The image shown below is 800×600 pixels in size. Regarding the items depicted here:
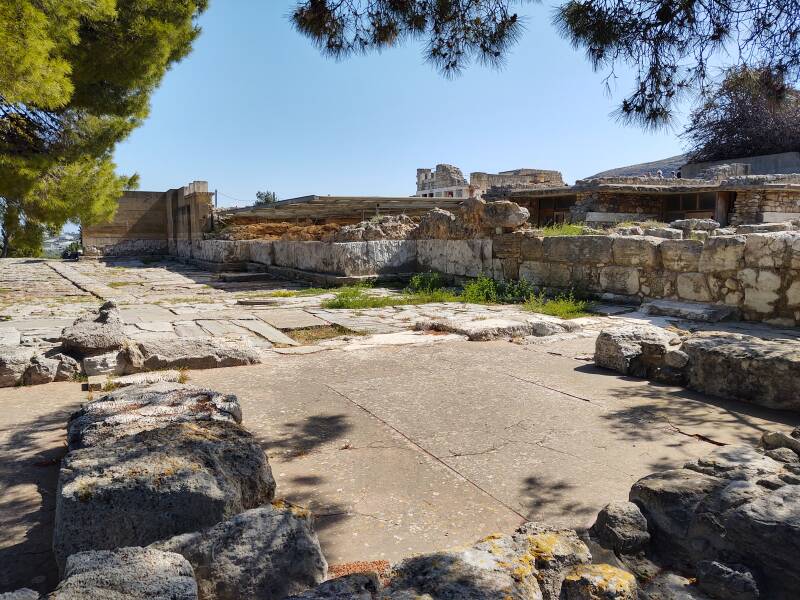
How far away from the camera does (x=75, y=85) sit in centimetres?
1018

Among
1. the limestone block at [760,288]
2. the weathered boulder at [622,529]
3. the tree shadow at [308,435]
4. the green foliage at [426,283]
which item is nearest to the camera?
the weathered boulder at [622,529]

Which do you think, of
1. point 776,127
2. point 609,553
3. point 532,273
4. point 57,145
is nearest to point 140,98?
point 57,145

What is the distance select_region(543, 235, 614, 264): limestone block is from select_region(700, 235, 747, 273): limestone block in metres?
1.44

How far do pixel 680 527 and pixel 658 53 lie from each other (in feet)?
14.8

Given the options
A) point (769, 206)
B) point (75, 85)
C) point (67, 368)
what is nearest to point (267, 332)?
point (67, 368)

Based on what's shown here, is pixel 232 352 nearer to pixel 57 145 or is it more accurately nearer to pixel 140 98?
pixel 57 145

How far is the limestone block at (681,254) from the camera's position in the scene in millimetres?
7578

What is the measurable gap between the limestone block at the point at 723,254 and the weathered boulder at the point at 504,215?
131 inches

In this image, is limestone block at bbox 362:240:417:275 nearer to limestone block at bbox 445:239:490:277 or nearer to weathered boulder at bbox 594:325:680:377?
limestone block at bbox 445:239:490:277

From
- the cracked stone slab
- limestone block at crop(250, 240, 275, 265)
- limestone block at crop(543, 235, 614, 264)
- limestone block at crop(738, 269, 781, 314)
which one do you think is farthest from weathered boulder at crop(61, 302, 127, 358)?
limestone block at crop(250, 240, 275, 265)

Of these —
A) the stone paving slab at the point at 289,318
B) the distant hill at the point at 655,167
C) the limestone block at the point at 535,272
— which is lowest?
the stone paving slab at the point at 289,318

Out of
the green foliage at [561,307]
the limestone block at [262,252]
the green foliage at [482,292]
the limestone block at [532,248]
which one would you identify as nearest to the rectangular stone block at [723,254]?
the green foliage at [561,307]

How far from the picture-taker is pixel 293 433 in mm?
3582

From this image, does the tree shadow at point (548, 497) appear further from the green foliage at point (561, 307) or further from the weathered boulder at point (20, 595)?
the green foliage at point (561, 307)
